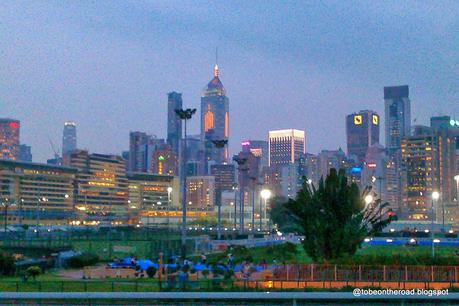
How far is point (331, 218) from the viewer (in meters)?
42.5

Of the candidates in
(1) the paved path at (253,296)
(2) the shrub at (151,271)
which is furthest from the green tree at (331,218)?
(1) the paved path at (253,296)

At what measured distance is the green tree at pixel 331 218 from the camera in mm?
42156

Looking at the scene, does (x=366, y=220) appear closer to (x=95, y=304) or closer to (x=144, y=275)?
(x=144, y=275)

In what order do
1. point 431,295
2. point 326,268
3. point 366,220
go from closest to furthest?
1. point 431,295
2. point 326,268
3. point 366,220

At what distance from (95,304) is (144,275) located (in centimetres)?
2602

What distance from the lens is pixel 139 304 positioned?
19.0 m

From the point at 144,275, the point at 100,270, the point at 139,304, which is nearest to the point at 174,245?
the point at 100,270

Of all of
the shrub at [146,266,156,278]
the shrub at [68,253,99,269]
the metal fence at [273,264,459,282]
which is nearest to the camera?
the metal fence at [273,264,459,282]

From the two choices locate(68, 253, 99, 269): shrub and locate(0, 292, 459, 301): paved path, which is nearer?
locate(0, 292, 459, 301): paved path

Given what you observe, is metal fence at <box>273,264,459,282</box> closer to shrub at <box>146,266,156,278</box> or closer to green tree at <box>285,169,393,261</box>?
green tree at <box>285,169,393,261</box>

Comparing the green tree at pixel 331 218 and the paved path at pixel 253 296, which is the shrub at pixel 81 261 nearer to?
the green tree at pixel 331 218

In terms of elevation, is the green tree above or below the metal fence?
above

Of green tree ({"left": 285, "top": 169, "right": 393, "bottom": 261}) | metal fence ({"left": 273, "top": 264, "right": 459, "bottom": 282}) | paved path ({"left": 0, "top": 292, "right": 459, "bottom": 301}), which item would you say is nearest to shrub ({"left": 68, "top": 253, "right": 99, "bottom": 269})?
green tree ({"left": 285, "top": 169, "right": 393, "bottom": 261})

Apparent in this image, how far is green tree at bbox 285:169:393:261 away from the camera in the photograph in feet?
138
